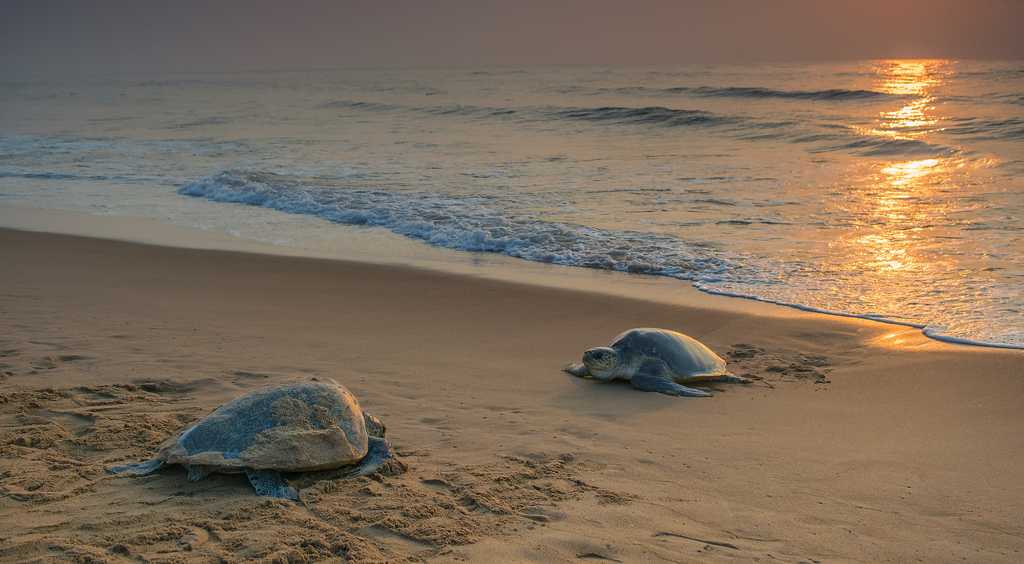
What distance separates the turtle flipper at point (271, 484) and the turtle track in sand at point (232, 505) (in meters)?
0.05

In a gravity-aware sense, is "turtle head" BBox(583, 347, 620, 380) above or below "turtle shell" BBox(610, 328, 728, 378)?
below

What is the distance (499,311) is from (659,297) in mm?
1488

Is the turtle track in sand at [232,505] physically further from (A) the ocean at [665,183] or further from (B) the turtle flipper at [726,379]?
(A) the ocean at [665,183]

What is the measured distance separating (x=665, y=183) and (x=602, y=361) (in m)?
9.34

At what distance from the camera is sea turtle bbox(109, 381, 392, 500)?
3525mm

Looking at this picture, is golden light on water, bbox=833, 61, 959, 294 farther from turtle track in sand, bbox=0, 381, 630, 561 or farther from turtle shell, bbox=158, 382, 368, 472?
turtle shell, bbox=158, 382, 368, 472

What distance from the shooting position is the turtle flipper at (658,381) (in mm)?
5180

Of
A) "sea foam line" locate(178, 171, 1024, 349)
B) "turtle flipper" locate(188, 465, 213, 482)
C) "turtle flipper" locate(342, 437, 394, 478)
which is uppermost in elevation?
"sea foam line" locate(178, 171, 1024, 349)

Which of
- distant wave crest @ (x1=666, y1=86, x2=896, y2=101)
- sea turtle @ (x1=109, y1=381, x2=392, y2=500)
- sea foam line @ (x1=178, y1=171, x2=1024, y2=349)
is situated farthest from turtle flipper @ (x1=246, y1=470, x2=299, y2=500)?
distant wave crest @ (x1=666, y1=86, x2=896, y2=101)

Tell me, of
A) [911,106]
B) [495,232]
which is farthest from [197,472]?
[911,106]

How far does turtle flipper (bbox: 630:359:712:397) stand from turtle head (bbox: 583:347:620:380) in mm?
145

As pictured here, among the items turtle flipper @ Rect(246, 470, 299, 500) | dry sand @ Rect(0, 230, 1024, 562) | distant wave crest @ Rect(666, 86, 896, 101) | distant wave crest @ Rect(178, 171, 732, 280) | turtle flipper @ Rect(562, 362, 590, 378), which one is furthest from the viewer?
distant wave crest @ Rect(666, 86, 896, 101)

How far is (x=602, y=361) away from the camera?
534 centimetres

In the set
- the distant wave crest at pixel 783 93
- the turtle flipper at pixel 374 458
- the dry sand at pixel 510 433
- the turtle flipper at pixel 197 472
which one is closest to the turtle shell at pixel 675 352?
the dry sand at pixel 510 433
